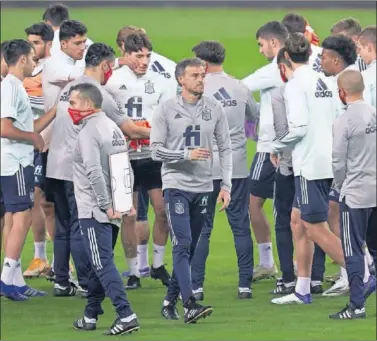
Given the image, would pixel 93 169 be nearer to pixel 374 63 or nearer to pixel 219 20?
pixel 374 63

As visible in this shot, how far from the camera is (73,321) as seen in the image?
10.0 m

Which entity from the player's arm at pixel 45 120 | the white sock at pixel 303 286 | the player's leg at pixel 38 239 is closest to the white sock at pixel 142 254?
the player's leg at pixel 38 239

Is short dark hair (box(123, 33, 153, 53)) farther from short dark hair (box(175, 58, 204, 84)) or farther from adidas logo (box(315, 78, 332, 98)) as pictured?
adidas logo (box(315, 78, 332, 98))

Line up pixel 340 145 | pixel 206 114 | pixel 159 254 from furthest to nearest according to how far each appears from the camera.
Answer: pixel 159 254
pixel 206 114
pixel 340 145

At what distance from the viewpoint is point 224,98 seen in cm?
1070

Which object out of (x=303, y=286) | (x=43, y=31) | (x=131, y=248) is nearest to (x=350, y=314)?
(x=303, y=286)

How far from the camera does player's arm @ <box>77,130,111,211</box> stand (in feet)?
30.6

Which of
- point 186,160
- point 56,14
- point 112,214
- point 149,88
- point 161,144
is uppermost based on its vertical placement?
point 56,14

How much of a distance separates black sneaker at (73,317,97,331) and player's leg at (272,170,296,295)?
74.0 inches

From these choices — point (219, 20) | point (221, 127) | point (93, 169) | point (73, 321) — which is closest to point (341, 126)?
point (221, 127)

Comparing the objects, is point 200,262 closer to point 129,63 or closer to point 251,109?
point 251,109

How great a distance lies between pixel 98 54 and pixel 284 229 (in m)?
2.06

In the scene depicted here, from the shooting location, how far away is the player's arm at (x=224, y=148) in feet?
32.8

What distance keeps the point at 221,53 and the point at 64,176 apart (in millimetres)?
1516
